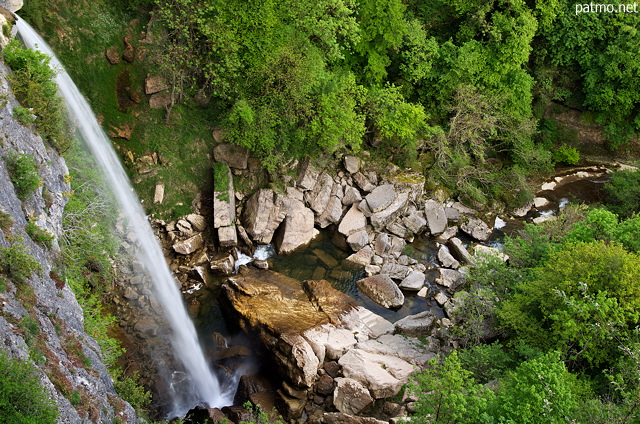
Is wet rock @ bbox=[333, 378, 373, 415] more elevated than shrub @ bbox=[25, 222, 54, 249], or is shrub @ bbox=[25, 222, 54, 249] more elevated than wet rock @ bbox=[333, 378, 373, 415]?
shrub @ bbox=[25, 222, 54, 249]

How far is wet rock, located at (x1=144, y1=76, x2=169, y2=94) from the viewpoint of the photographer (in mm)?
24422

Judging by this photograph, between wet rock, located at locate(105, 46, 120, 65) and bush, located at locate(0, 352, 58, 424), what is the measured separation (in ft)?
61.6

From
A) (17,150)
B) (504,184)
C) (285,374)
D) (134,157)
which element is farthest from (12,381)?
(504,184)

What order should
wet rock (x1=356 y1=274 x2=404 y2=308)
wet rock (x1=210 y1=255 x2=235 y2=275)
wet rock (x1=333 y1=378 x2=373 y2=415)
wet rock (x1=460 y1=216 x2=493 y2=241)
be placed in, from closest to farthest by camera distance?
wet rock (x1=333 y1=378 x2=373 y2=415)
wet rock (x1=356 y1=274 x2=404 y2=308)
wet rock (x1=210 y1=255 x2=235 y2=275)
wet rock (x1=460 y1=216 x2=493 y2=241)

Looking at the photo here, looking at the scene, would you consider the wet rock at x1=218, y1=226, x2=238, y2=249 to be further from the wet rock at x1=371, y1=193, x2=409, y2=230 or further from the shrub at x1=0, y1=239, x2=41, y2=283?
the shrub at x1=0, y1=239, x2=41, y2=283

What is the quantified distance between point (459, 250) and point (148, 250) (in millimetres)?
15916

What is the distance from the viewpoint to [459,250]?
25.8 meters

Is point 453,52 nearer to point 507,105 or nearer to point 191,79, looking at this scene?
point 507,105

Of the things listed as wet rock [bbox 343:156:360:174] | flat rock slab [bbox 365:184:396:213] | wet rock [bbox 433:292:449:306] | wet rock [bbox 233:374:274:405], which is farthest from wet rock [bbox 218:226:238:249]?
wet rock [bbox 433:292:449:306]

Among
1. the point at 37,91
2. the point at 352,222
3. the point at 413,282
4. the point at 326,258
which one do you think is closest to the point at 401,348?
the point at 413,282

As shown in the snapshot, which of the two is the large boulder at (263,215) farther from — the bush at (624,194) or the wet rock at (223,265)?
the bush at (624,194)

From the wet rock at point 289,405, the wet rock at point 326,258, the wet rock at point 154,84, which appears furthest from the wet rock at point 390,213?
the wet rock at point 154,84

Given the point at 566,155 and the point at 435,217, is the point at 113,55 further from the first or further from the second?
the point at 566,155

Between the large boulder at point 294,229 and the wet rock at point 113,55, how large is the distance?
11.0 meters
